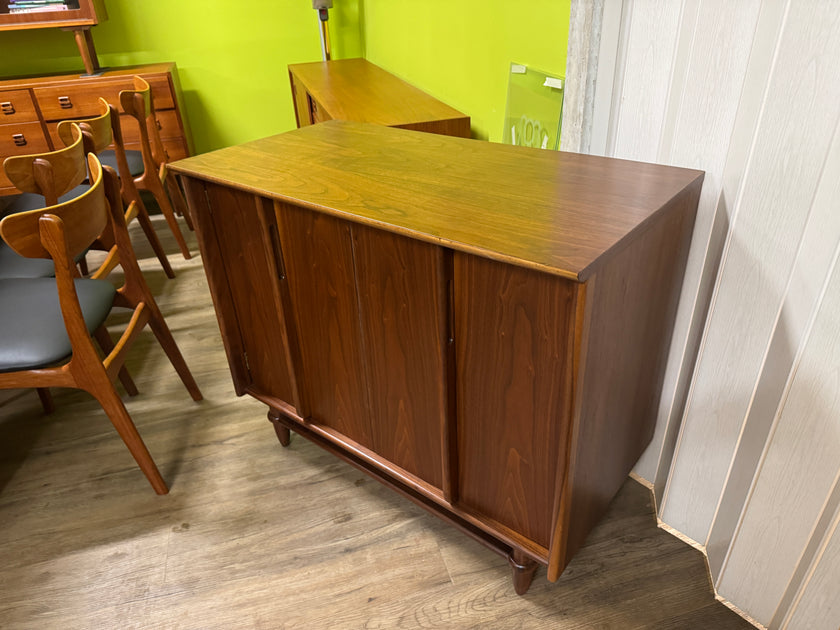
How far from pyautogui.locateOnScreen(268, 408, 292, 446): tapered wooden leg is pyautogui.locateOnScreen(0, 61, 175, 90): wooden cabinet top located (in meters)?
2.51

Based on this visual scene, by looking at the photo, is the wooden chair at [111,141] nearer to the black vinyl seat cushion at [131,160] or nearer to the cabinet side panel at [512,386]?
the black vinyl seat cushion at [131,160]

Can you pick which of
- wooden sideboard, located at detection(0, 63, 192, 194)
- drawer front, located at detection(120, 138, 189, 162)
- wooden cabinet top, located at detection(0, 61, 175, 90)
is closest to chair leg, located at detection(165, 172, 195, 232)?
drawer front, located at detection(120, 138, 189, 162)

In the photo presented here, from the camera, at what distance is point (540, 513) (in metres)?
1.10

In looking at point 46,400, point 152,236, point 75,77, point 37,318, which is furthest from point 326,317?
point 75,77

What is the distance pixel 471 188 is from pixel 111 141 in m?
1.82

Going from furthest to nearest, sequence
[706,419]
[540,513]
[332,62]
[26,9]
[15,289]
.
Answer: [332,62]
[26,9]
[15,289]
[706,419]
[540,513]

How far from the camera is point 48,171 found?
160 cm

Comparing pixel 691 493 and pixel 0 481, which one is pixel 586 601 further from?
pixel 0 481

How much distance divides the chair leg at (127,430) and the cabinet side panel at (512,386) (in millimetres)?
933

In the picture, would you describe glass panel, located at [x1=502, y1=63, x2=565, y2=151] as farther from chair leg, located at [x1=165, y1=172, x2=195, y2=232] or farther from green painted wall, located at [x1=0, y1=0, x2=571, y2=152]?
chair leg, located at [x1=165, y1=172, x2=195, y2=232]

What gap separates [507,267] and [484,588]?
2.79 ft

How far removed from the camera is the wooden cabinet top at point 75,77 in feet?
10.3

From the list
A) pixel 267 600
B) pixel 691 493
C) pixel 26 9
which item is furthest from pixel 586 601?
pixel 26 9

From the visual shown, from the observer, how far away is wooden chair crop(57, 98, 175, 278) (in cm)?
195
